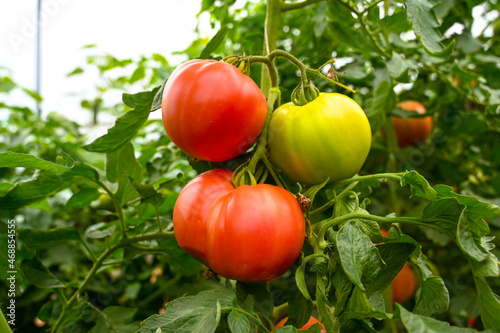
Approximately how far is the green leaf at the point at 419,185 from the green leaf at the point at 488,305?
8 centimetres

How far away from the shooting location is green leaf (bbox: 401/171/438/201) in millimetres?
381

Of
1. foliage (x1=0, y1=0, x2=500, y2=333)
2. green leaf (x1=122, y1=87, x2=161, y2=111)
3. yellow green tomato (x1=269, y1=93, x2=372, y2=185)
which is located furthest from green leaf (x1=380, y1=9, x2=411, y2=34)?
green leaf (x1=122, y1=87, x2=161, y2=111)

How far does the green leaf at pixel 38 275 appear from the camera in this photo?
0.58m

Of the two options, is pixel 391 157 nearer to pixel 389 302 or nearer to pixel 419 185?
pixel 389 302

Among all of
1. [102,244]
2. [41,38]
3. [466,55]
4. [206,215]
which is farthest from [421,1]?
[41,38]

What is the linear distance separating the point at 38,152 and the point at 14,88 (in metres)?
0.20

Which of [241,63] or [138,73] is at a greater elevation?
[241,63]

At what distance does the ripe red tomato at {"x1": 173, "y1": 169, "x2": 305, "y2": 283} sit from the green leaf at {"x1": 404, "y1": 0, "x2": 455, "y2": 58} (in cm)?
22

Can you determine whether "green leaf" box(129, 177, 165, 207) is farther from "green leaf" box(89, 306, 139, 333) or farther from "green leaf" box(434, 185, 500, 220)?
"green leaf" box(434, 185, 500, 220)

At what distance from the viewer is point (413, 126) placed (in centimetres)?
106

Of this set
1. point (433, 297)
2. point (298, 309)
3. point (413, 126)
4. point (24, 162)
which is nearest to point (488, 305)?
point (433, 297)

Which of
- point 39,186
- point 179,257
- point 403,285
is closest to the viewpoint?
point 39,186

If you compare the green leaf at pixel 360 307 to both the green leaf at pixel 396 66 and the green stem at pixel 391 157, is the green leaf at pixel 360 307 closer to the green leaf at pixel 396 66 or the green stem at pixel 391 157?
the green leaf at pixel 396 66

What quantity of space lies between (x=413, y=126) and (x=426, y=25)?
0.63 meters
